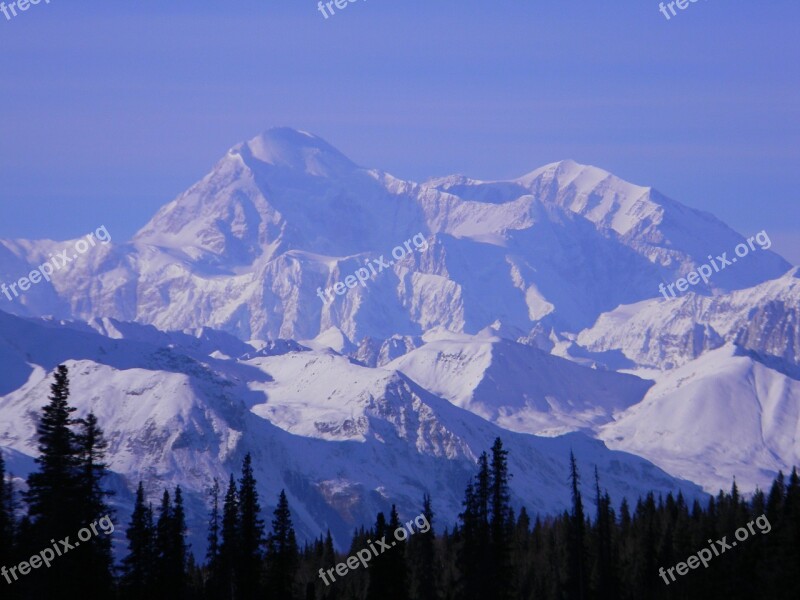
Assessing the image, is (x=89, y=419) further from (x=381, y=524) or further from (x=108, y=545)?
(x=381, y=524)

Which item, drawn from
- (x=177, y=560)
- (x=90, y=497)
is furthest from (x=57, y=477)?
(x=177, y=560)

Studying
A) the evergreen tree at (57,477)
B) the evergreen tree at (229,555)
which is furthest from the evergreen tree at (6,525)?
the evergreen tree at (229,555)

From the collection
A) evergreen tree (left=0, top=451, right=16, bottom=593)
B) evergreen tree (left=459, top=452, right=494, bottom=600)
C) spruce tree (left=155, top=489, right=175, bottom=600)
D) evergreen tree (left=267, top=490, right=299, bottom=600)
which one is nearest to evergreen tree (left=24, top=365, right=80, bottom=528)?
evergreen tree (left=0, top=451, right=16, bottom=593)

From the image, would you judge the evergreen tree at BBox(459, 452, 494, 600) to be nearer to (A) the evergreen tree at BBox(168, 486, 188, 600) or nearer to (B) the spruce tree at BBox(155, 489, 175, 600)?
(A) the evergreen tree at BBox(168, 486, 188, 600)

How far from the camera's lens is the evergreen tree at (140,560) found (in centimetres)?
11301

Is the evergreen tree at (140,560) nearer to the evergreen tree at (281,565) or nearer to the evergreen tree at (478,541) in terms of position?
the evergreen tree at (281,565)

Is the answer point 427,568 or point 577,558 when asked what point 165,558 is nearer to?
point 427,568

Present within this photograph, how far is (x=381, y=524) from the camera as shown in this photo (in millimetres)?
113375

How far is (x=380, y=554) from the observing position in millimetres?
106688

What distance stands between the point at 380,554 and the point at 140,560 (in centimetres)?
1783

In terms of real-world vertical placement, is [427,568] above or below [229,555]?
above

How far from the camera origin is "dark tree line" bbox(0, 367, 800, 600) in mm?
85125

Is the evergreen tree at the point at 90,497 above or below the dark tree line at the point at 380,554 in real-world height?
below

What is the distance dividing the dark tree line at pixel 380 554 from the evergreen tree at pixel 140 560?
0.14 meters
